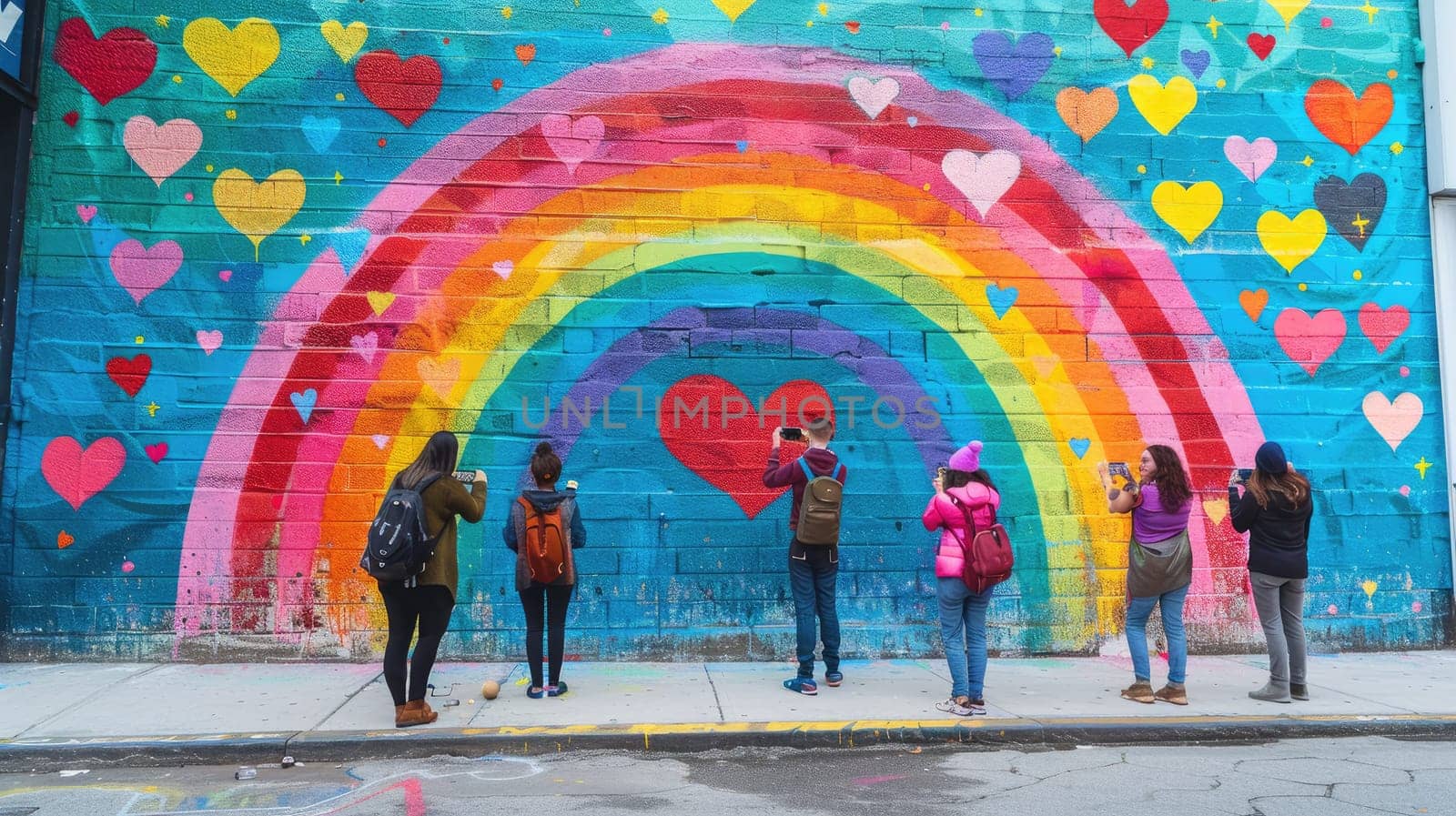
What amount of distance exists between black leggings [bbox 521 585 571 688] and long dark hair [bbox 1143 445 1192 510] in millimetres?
3538

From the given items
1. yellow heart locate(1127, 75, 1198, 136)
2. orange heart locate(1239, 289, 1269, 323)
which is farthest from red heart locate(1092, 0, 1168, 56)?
orange heart locate(1239, 289, 1269, 323)

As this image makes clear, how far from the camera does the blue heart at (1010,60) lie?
26.1ft

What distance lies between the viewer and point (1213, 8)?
26.8 ft

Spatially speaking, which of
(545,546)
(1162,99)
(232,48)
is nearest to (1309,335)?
(1162,99)

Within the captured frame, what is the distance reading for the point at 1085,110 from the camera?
7969 millimetres

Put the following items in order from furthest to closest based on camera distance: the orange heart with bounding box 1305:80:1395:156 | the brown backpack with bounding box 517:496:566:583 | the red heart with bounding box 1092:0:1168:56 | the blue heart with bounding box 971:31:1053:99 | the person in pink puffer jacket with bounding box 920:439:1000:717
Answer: the orange heart with bounding box 1305:80:1395:156, the red heart with bounding box 1092:0:1168:56, the blue heart with bounding box 971:31:1053:99, the brown backpack with bounding box 517:496:566:583, the person in pink puffer jacket with bounding box 920:439:1000:717

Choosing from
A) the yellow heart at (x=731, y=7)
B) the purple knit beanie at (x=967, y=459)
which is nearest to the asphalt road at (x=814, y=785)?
the purple knit beanie at (x=967, y=459)

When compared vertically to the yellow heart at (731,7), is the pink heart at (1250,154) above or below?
below

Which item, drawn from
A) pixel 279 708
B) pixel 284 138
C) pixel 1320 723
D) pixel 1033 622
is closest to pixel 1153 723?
pixel 1320 723

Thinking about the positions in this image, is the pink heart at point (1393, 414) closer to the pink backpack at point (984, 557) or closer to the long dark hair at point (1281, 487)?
the long dark hair at point (1281, 487)

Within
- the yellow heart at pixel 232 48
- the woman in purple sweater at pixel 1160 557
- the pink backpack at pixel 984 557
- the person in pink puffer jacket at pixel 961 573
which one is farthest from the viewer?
the yellow heart at pixel 232 48

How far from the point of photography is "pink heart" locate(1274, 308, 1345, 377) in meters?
7.95

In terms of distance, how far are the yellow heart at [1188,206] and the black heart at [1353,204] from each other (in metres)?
0.87

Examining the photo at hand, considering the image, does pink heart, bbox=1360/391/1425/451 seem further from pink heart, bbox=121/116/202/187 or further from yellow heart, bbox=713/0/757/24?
pink heart, bbox=121/116/202/187
